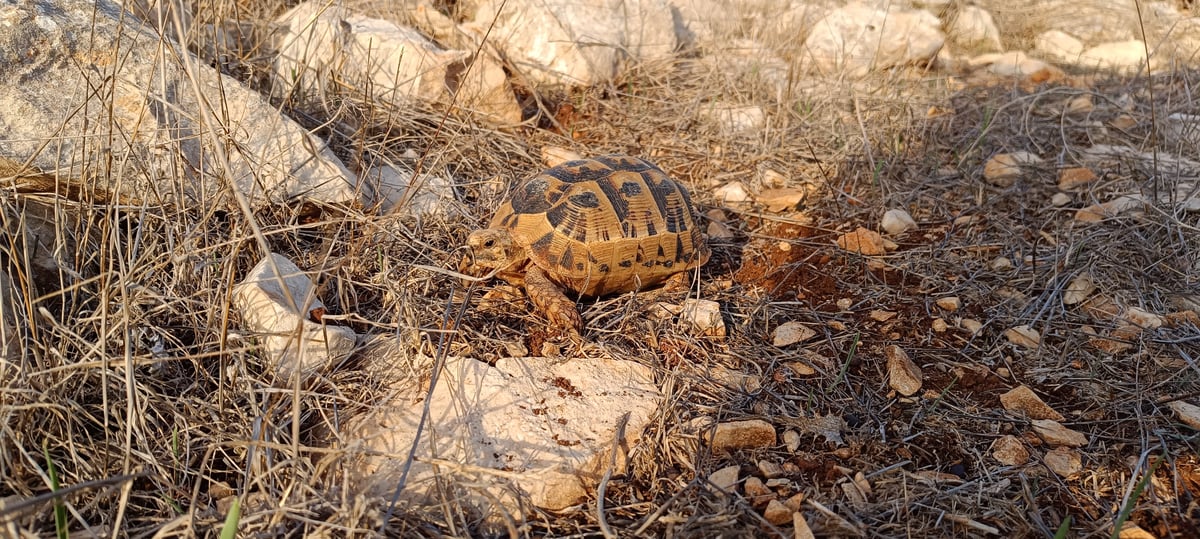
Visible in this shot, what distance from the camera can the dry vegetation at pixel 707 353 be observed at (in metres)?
1.87

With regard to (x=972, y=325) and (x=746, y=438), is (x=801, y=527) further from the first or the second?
(x=972, y=325)

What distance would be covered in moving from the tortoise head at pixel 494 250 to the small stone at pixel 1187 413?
2204mm

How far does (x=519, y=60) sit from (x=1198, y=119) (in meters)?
3.92

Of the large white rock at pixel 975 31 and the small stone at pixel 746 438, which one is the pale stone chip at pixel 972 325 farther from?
the large white rock at pixel 975 31

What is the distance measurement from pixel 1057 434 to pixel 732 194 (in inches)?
76.7

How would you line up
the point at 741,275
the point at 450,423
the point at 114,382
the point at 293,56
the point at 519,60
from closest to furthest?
the point at 114,382 → the point at 450,423 → the point at 741,275 → the point at 293,56 → the point at 519,60

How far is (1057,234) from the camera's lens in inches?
127

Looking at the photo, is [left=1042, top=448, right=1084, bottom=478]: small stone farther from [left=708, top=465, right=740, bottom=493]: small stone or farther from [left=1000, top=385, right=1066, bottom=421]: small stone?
[left=708, top=465, right=740, bottom=493]: small stone

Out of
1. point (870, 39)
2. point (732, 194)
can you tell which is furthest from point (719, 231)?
point (870, 39)

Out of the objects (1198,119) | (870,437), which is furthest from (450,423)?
(1198,119)

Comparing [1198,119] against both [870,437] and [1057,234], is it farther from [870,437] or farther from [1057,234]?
[870,437]

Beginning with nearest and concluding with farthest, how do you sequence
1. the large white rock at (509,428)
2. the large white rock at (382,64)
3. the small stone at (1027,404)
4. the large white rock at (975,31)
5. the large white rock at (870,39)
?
the large white rock at (509,428), the small stone at (1027,404), the large white rock at (382,64), the large white rock at (870,39), the large white rock at (975,31)

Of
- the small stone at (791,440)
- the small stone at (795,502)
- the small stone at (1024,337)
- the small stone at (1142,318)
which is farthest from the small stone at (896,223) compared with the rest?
the small stone at (795,502)

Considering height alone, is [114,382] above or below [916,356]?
above
